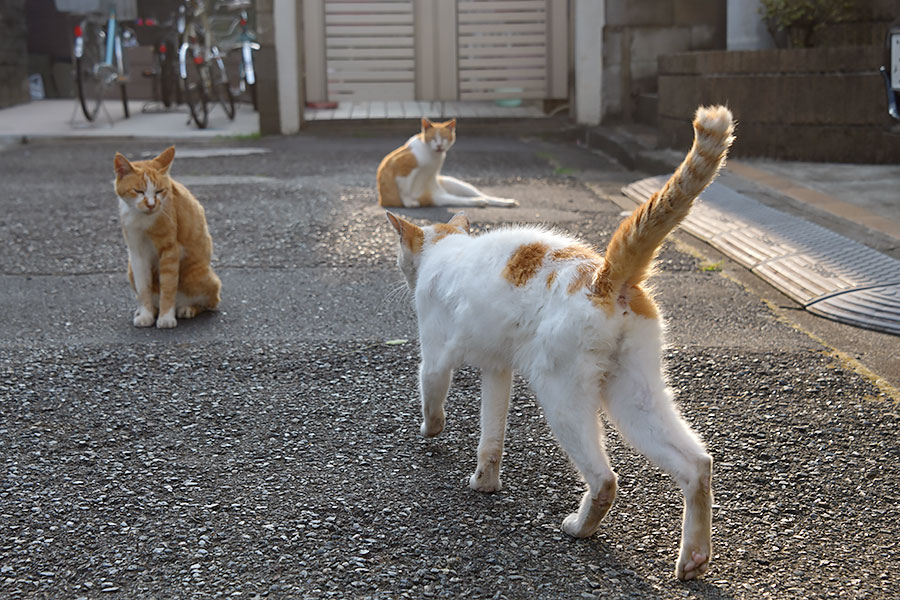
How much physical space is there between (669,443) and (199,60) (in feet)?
37.7

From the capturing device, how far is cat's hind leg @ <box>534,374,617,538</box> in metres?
2.53

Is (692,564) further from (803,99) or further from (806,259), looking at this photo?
(803,99)

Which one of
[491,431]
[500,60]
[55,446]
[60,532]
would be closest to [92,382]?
[55,446]

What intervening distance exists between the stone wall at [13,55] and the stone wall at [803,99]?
10.9 meters

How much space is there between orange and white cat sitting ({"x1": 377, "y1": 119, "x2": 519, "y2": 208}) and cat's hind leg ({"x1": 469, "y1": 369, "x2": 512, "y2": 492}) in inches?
184

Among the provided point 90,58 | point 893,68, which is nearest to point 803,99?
point 893,68

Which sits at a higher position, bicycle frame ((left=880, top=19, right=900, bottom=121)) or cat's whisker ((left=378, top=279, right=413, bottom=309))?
bicycle frame ((left=880, top=19, right=900, bottom=121))

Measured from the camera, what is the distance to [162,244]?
468 cm

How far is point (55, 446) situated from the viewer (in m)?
3.32

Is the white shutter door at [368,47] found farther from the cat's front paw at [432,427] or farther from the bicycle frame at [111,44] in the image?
the cat's front paw at [432,427]

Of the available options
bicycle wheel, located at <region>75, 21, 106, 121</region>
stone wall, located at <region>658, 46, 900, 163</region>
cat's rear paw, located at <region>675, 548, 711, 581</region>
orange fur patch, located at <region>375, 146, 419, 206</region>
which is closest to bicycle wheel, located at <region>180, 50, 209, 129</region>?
bicycle wheel, located at <region>75, 21, 106, 121</region>

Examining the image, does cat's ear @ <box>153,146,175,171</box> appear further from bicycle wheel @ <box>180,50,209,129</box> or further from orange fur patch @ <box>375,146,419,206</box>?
bicycle wheel @ <box>180,50,209,129</box>

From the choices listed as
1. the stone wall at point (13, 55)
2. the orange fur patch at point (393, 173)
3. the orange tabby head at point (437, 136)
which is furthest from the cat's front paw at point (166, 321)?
the stone wall at point (13, 55)

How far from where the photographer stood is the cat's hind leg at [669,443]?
2.46m
